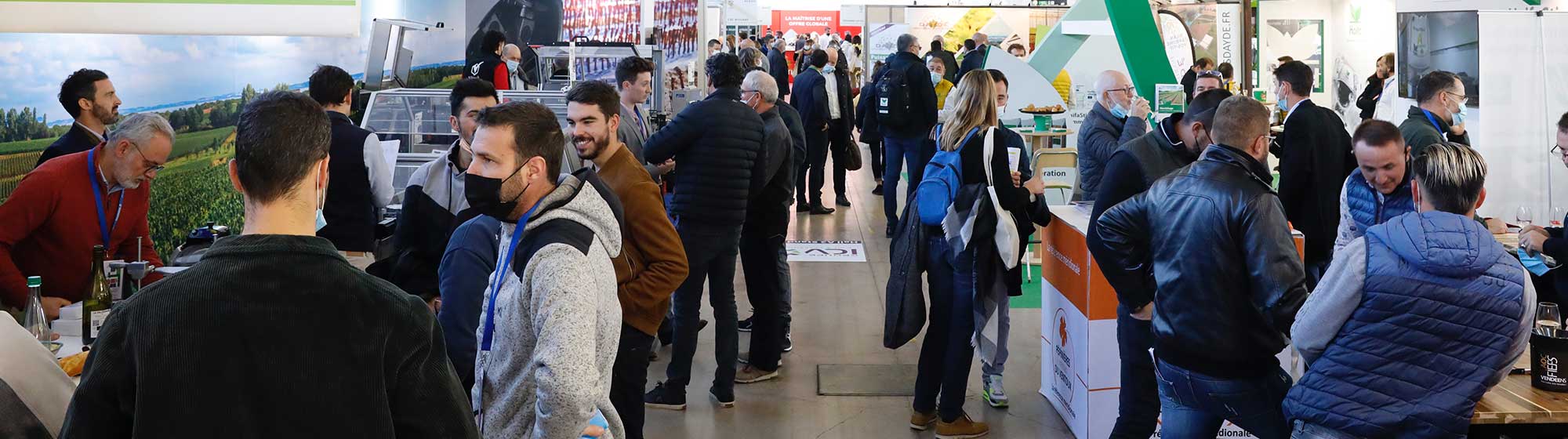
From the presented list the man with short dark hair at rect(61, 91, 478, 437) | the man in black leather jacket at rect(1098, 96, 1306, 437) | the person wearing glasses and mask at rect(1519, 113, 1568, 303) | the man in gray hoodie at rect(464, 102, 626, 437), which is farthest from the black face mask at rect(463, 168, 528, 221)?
the person wearing glasses and mask at rect(1519, 113, 1568, 303)

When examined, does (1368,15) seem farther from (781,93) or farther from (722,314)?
(722,314)

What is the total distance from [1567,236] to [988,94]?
1845 millimetres

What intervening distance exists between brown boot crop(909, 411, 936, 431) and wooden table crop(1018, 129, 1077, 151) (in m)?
4.48

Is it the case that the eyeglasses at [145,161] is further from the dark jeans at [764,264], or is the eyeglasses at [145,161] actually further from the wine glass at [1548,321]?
the wine glass at [1548,321]

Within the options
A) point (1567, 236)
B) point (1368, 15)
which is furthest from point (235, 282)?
point (1368, 15)

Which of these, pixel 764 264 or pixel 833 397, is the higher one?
pixel 764 264

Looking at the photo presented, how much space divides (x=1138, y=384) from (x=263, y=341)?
270cm

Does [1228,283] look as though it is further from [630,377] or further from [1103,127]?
[1103,127]

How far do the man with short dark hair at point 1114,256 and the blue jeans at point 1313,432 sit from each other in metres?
0.69

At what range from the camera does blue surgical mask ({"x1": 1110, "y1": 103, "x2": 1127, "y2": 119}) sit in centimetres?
546

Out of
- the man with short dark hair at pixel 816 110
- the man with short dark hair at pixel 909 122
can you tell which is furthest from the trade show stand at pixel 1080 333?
the man with short dark hair at pixel 816 110

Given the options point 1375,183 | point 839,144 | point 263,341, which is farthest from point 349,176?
point 839,144

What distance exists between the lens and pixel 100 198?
3346mm

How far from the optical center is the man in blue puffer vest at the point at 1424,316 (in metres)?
2.33
